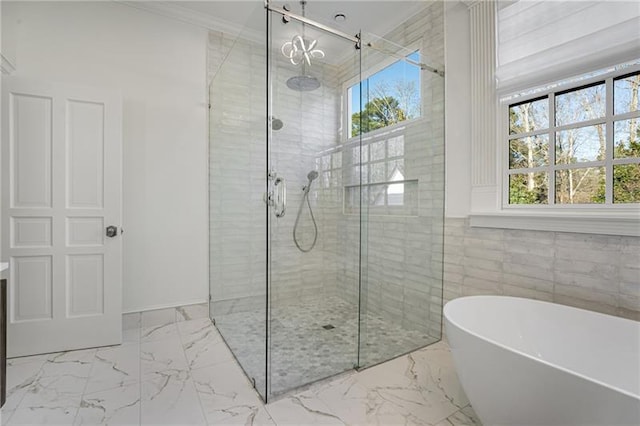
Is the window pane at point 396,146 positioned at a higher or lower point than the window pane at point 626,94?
lower

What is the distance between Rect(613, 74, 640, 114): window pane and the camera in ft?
5.39

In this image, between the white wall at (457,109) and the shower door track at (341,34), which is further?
the white wall at (457,109)

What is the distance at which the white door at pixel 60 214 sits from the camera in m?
2.15

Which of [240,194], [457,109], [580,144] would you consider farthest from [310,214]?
[580,144]

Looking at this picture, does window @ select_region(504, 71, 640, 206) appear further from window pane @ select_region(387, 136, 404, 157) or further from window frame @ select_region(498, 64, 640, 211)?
window pane @ select_region(387, 136, 404, 157)

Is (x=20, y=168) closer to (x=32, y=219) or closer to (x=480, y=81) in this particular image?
(x=32, y=219)

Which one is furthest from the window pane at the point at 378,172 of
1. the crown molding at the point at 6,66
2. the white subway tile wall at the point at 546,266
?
the crown molding at the point at 6,66

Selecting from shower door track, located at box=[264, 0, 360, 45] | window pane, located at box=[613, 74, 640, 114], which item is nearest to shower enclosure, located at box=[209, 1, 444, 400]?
shower door track, located at box=[264, 0, 360, 45]

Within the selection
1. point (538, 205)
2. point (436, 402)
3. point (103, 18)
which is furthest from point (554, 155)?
point (103, 18)

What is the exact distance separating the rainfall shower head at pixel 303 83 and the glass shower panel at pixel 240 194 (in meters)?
0.22

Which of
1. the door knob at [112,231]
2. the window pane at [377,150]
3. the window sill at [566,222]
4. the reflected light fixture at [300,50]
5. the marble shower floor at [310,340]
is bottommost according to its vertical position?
the marble shower floor at [310,340]

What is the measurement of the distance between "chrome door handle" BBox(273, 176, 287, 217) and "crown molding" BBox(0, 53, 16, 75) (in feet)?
7.05

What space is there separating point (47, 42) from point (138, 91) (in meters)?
0.67

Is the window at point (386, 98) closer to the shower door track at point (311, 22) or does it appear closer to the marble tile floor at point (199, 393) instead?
the shower door track at point (311, 22)
